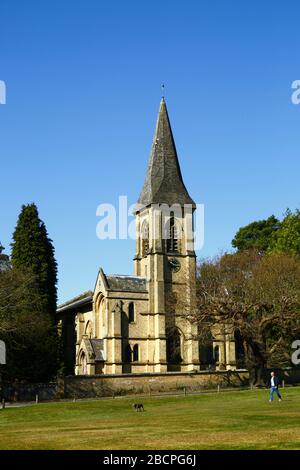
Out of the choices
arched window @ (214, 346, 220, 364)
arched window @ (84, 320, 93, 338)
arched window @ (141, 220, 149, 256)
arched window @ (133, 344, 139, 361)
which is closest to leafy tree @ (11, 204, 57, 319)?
arched window @ (133, 344, 139, 361)

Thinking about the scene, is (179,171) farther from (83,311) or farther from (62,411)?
(62,411)

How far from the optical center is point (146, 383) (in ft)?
185

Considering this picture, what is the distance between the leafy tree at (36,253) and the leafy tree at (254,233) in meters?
26.0

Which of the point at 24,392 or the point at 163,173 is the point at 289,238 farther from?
the point at 24,392

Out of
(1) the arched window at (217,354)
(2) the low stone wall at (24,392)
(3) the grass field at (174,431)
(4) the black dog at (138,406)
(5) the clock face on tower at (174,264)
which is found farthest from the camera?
(1) the arched window at (217,354)

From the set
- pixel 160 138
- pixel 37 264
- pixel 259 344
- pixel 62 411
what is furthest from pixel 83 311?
pixel 62 411

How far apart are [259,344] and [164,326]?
16369mm

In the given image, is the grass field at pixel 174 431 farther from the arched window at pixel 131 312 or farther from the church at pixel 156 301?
the arched window at pixel 131 312

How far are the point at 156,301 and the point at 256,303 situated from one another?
16.8 m

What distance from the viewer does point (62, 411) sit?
3900cm

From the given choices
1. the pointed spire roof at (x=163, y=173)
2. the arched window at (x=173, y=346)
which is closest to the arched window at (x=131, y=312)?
the arched window at (x=173, y=346)

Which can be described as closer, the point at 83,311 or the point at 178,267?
the point at 178,267

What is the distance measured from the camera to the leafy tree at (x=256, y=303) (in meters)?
53.3
